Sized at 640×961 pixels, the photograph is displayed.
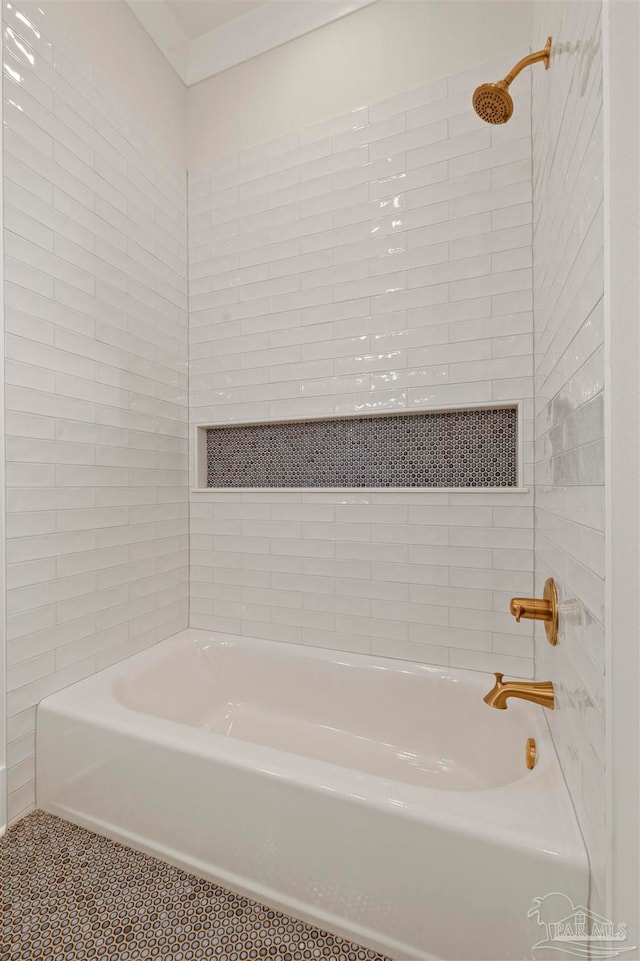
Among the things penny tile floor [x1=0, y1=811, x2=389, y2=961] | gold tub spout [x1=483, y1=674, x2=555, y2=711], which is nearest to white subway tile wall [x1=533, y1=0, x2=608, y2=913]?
gold tub spout [x1=483, y1=674, x2=555, y2=711]

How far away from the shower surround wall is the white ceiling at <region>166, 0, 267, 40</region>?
0.61 meters

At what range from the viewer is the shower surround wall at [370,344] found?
172cm

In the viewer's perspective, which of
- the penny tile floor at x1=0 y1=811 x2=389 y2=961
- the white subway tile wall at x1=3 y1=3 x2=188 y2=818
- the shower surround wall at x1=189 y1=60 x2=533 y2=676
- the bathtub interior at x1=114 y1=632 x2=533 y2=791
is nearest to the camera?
the penny tile floor at x1=0 y1=811 x2=389 y2=961

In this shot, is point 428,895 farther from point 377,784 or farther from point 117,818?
point 117,818

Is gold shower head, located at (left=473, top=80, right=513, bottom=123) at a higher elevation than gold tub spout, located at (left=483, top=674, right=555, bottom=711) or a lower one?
higher

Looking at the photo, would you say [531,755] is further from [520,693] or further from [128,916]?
[128,916]

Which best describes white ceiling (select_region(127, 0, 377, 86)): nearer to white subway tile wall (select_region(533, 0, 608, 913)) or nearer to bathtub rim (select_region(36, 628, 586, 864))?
white subway tile wall (select_region(533, 0, 608, 913))

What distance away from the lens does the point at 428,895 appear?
98 cm

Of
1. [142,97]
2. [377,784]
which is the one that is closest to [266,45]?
[142,97]

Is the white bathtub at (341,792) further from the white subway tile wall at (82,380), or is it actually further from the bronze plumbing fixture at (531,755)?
the white subway tile wall at (82,380)

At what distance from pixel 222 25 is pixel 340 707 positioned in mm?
3187

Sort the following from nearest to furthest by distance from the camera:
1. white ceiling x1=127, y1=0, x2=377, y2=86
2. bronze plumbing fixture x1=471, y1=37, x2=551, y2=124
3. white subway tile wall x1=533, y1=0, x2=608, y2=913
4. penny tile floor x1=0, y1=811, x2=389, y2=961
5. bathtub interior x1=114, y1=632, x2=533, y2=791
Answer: white subway tile wall x1=533, y1=0, x2=608, y2=913
penny tile floor x1=0, y1=811, x2=389, y2=961
bronze plumbing fixture x1=471, y1=37, x2=551, y2=124
bathtub interior x1=114, y1=632, x2=533, y2=791
white ceiling x1=127, y1=0, x2=377, y2=86

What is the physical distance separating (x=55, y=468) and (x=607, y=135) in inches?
66.6

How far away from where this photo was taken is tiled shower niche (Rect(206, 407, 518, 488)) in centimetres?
178
